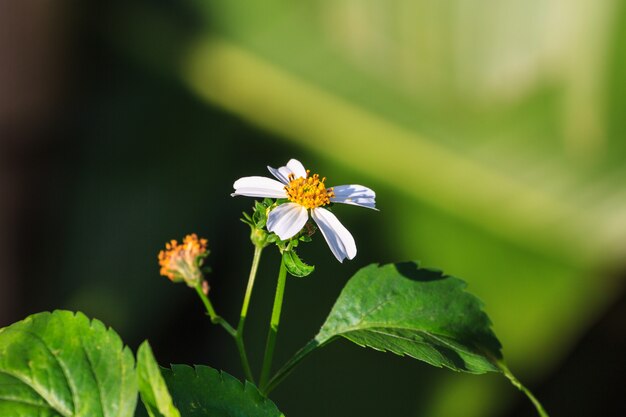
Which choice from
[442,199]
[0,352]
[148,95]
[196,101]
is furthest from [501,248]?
[0,352]

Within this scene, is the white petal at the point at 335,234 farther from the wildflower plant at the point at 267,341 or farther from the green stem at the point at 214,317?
the green stem at the point at 214,317

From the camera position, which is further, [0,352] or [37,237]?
[37,237]

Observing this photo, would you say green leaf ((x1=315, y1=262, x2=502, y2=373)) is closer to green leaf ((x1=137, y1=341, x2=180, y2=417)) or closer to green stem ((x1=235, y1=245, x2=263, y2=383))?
green stem ((x1=235, y1=245, x2=263, y2=383))

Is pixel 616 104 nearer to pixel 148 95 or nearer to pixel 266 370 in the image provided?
pixel 148 95

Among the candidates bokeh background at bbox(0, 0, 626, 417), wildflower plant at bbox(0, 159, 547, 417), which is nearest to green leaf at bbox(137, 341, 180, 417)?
wildflower plant at bbox(0, 159, 547, 417)

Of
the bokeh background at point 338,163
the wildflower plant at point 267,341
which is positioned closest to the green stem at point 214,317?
the wildflower plant at point 267,341
